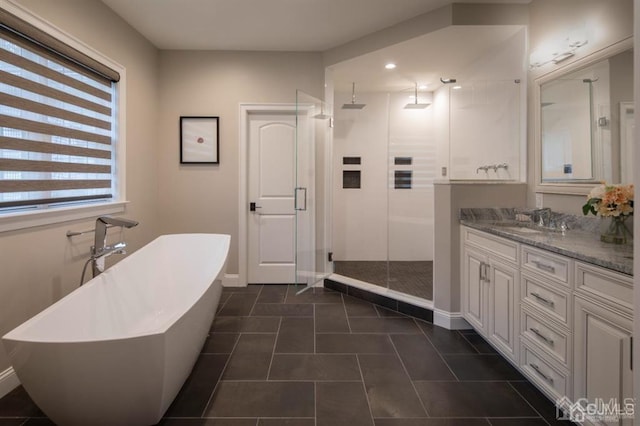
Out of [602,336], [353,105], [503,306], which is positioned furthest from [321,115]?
[602,336]

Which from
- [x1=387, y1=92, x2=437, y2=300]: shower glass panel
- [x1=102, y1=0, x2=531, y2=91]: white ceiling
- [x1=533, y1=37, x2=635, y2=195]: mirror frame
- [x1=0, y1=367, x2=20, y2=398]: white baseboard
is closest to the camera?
[x1=0, y1=367, x2=20, y2=398]: white baseboard

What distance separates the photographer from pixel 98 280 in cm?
200

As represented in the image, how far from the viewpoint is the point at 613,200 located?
65.8 inches

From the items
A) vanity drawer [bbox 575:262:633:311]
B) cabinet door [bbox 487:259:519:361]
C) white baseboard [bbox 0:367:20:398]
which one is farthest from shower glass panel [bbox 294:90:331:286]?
vanity drawer [bbox 575:262:633:311]

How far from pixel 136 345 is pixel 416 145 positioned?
11.5 feet

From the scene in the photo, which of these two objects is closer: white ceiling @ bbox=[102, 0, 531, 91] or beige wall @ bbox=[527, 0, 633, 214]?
beige wall @ bbox=[527, 0, 633, 214]

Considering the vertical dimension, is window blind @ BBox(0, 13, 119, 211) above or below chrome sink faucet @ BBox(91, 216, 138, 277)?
above

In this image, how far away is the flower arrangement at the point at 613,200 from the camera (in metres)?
1.64

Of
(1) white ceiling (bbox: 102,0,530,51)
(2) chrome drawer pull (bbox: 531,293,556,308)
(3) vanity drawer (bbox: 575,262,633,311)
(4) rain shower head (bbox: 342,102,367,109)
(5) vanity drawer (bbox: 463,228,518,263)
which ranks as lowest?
(2) chrome drawer pull (bbox: 531,293,556,308)

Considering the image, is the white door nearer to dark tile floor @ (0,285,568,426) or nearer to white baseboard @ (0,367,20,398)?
dark tile floor @ (0,285,568,426)

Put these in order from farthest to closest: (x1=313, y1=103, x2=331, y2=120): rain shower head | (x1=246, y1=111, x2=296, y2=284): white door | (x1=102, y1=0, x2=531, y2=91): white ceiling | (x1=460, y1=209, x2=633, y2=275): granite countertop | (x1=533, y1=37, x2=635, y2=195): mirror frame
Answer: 1. (x1=246, y1=111, x2=296, y2=284): white door
2. (x1=313, y1=103, x2=331, y2=120): rain shower head
3. (x1=102, y1=0, x2=531, y2=91): white ceiling
4. (x1=533, y1=37, x2=635, y2=195): mirror frame
5. (x1=460, y1=209, x2=633, y2=275): granite countertop

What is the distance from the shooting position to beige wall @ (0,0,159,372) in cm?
188

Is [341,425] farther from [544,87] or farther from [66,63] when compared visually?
[66,63]

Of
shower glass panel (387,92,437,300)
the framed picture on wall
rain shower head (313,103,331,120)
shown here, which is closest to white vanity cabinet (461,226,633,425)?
shower glass panel (387,92,437,300)
